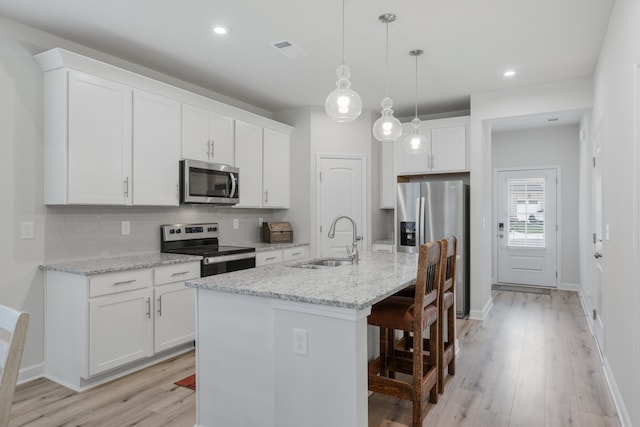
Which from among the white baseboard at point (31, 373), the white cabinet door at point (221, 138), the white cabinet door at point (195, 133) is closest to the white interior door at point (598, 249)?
the white cabinet door at point (221, 138)

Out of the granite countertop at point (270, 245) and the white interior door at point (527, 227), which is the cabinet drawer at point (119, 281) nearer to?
the granite countertop at point (270, 245)

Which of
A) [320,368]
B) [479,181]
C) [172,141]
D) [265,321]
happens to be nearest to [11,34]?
[172,141]

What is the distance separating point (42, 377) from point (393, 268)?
2.67 meters

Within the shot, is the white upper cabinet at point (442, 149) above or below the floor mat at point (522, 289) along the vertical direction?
above

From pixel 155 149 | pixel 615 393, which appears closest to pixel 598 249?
pixel 615 393

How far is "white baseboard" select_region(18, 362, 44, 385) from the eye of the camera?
9.34ft

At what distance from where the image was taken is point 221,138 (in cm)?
414

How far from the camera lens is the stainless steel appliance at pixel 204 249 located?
3592 mm

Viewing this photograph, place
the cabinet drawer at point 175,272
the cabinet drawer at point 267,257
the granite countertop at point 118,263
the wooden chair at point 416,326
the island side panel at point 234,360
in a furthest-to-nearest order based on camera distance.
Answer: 1. the cabinet drawer at point 267,257
2. the cabinet drawer at point 175,272
3. the granite countertop at point 118,263
4. the wooden chair at point 416,326
5. the island side panel at point 234,360

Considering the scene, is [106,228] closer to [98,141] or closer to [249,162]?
[98,141]

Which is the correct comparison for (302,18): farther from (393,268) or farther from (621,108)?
(621,108)

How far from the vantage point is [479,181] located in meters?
4.63

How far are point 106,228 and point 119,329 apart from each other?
0.91 m

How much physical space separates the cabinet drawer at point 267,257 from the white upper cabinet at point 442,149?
6.21ft
